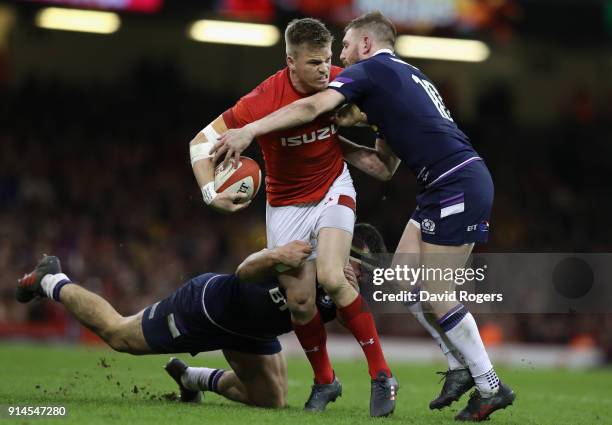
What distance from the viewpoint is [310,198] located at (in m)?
7.30

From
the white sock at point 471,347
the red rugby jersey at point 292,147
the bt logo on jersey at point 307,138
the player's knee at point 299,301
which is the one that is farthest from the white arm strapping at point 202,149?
the white sock at point 471,347

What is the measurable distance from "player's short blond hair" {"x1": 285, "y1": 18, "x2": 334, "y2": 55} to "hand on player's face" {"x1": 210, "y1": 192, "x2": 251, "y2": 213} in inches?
45.2

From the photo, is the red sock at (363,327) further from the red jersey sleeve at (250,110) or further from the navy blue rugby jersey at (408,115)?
the red jersey sleeve at (250,110)

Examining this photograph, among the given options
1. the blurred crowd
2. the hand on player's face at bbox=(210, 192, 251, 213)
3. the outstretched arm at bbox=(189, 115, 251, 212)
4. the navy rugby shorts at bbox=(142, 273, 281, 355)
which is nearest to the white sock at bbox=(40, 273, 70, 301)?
the navy rugby shorts at bbox=(142, 273, 281, 355)

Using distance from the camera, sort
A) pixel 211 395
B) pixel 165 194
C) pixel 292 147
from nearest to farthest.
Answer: pixel 292 147 < pixel 211 395 < pixel 165 194

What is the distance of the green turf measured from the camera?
6148 millimetres

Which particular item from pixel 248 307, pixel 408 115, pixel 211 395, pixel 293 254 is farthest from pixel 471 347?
pixel 211 395

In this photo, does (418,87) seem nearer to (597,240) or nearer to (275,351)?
(275,351)

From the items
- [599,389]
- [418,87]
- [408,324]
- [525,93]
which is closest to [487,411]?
[418,87]

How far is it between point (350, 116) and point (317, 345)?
61.6 inches

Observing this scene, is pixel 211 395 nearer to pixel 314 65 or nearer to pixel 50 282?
pixel 50 282

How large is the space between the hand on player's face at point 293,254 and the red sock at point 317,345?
453 mm

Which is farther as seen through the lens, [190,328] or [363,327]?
[190,328]

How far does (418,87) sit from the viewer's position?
22.4 feet
